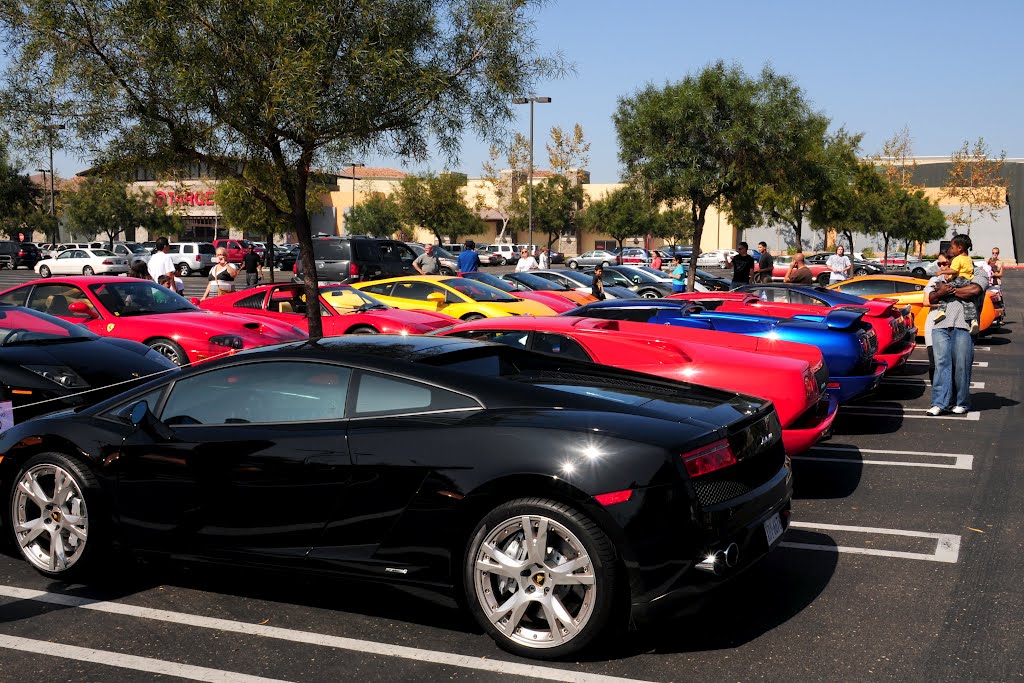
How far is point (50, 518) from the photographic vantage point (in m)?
5.40

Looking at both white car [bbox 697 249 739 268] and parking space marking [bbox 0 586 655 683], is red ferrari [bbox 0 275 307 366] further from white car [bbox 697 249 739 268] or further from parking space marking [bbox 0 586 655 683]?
white car [bbox 697 249 739 268]

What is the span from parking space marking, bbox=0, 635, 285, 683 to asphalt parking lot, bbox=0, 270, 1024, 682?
0.03ft

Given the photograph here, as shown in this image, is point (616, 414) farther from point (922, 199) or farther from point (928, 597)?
point (922, 199)

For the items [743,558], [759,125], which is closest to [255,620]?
[743,558]

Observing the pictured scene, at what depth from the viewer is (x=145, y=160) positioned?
12.9 meters

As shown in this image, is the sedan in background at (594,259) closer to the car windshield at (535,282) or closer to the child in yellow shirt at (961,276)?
the car windshield at (535,282)

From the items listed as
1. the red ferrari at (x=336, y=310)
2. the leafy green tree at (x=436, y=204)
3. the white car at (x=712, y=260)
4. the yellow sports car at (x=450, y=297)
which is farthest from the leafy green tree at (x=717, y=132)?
the leafy green tree at (x=436, y=204)

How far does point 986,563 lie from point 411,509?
11.0 feet

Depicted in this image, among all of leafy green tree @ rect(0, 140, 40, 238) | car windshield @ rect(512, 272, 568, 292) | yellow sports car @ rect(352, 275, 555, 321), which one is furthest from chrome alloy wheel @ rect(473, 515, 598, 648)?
leafy green tree @ rect(0, 140, 40, 238)

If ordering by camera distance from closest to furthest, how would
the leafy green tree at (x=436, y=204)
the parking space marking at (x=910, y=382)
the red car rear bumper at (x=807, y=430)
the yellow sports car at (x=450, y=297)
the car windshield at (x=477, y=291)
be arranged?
the red car rear bumper at (x=807, y=430)
the parking space marking at (x=910, y=382)
the yellow sports car at (x=450, y=297)
the car windshield at (x=477, y=291)
the leafy green tree at (x=436, y=204)

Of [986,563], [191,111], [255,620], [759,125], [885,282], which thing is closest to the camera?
[255,620]

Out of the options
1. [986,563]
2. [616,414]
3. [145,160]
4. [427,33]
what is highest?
[427,33]

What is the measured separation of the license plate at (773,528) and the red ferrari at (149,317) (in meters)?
7.83

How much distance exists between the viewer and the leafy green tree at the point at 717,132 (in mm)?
23250
